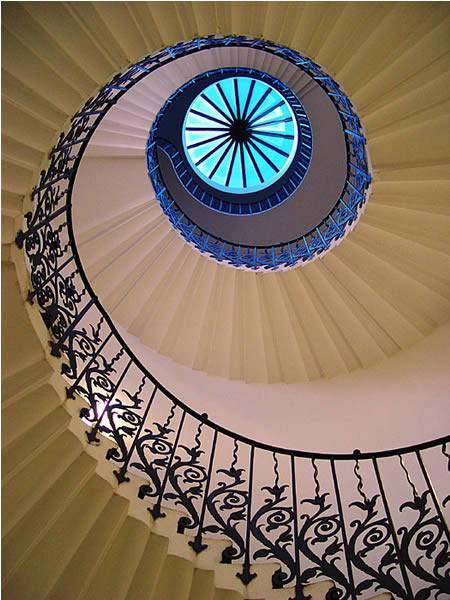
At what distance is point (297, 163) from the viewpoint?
1084 cm

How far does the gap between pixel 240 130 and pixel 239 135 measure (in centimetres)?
12

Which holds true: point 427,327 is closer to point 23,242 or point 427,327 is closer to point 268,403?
point 268,403

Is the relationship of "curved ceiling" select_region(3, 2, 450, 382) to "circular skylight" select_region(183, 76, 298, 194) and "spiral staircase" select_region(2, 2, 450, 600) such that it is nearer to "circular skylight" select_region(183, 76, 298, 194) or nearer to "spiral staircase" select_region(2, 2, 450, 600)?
"spiral staircase" select_region(2, 2, 450, 600)

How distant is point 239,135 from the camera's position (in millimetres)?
11711

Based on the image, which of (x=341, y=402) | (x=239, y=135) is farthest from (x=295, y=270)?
Answer: (x=239, y=135)

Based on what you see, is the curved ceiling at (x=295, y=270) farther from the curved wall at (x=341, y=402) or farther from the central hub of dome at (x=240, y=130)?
the central hub of dome at (x=240, y=130)

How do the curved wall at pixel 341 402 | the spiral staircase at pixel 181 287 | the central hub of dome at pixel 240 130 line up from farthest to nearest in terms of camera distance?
the central hub of dome at pixel 240 130 → the curved wall at pixel 341 402 → the spiral staircase at pixel 181 287

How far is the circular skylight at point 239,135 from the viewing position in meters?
11.3

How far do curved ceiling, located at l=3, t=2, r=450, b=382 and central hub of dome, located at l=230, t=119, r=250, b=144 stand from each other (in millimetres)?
4818

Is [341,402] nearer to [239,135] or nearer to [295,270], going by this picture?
[295,270]

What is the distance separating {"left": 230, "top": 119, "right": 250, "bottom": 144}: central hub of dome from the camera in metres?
11.6

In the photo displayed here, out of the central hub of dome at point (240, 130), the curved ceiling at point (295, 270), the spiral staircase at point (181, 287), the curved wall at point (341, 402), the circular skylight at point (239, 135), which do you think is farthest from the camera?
the central hub of dome at point (240, 130)

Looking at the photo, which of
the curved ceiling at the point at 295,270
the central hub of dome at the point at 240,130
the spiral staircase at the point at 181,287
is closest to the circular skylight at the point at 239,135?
the central hub of dome at the point at 240,130

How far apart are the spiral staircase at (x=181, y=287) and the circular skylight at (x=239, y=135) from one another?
5.11ft
